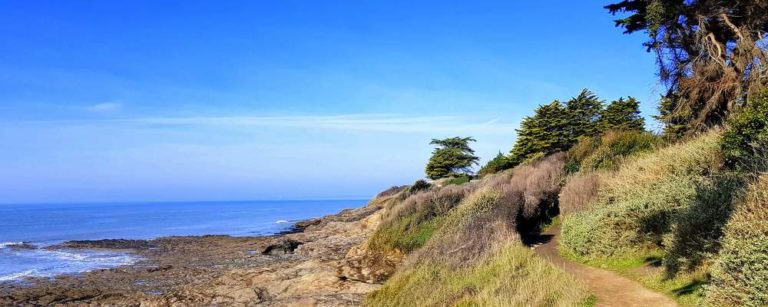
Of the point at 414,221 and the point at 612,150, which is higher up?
the point at 612,150

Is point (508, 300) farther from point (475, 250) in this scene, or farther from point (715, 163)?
point (715, 163)

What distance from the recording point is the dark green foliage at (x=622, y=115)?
155 ft

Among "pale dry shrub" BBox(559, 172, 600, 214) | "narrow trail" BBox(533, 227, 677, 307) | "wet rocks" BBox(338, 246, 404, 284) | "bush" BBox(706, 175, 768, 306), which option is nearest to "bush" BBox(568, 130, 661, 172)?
"pale dry shrub" BBox(559, 172, 600, 214)

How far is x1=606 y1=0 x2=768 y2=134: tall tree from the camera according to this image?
19.4 meters

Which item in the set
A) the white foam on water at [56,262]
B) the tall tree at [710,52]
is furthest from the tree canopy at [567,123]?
the white foam on water at [56,262]

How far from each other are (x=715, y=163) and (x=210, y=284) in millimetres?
16076

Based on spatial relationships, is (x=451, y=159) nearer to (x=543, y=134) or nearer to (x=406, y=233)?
(x=543, y=134)

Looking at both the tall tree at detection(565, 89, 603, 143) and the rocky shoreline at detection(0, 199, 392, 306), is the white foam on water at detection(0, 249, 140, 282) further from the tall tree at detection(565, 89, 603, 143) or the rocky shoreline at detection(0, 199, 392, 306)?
the tall tree at detection(565, 89, 603, 143)

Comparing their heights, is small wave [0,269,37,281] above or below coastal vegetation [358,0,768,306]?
below

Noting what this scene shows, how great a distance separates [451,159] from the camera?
55125mm

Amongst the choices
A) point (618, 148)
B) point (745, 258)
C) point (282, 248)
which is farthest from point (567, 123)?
point (745, 258)

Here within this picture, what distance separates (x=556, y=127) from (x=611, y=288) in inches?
1559

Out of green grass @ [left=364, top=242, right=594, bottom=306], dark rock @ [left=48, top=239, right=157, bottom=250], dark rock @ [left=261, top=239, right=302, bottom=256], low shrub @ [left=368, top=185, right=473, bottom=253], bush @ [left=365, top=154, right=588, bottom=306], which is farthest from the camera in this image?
dark rock @ [left=48, top=239, right=157, bottom=250]

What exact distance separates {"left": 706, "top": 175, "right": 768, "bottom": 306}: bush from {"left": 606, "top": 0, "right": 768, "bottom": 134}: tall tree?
1218cm
